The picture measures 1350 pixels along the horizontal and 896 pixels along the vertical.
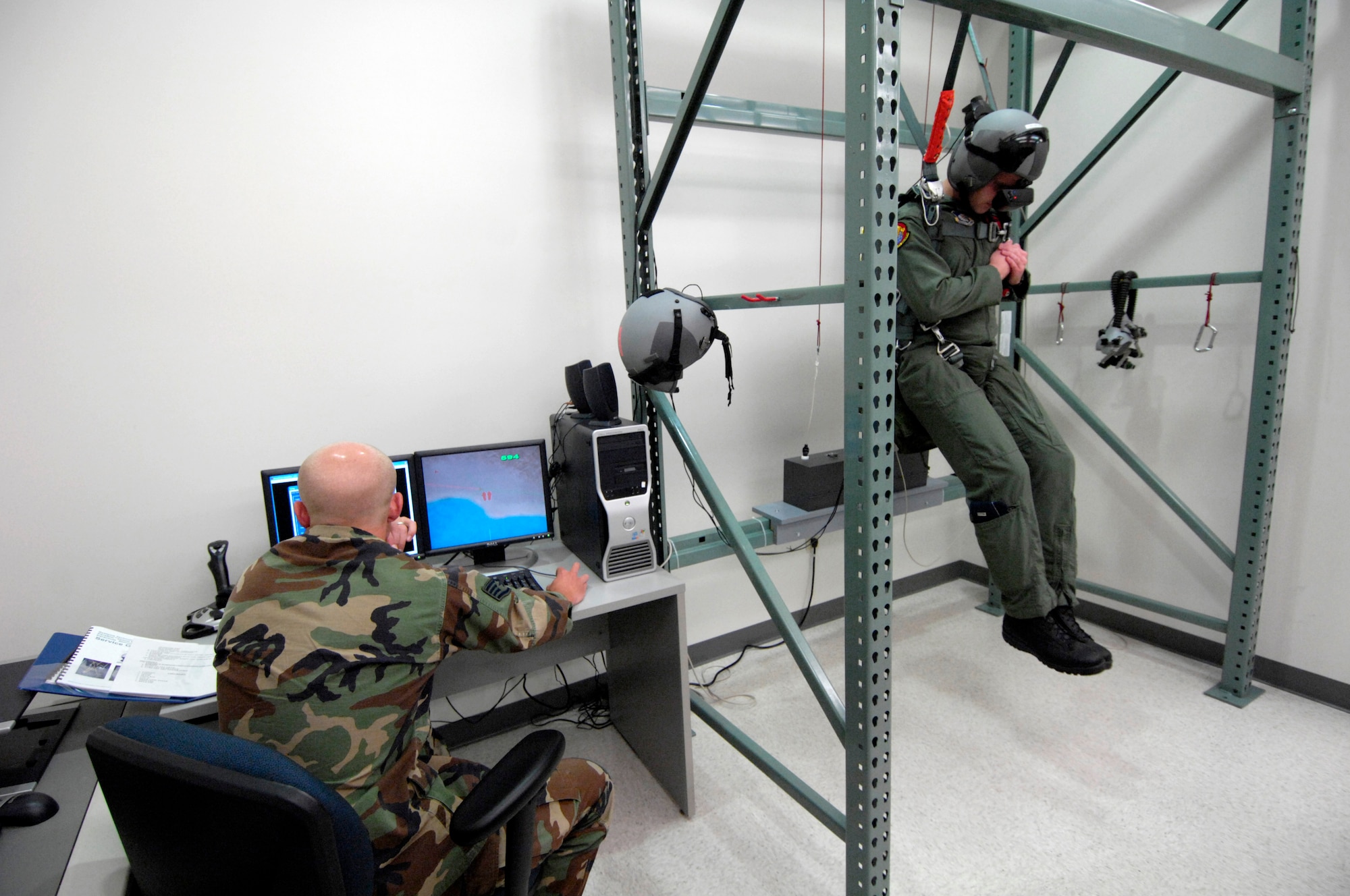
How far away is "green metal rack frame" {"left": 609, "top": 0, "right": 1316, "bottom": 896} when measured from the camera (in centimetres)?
115

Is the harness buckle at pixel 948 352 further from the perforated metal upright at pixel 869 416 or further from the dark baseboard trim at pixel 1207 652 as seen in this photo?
the dark baseboard trim at pixel 1207 652

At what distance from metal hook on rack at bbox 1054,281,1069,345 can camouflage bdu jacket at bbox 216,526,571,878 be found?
265cm

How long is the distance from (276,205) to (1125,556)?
339cm

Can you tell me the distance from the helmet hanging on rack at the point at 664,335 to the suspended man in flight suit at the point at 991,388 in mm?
532

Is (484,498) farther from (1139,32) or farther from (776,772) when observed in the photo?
(1139,32)

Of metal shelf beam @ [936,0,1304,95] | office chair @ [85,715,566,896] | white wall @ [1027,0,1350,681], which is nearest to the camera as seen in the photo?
office chair @ [85,715,566,896]

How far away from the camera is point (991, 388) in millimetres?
1869

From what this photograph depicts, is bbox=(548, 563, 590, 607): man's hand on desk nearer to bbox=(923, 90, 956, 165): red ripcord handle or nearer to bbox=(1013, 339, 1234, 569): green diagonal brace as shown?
bbox=(923, 90, 956, 165): red ripcord handle

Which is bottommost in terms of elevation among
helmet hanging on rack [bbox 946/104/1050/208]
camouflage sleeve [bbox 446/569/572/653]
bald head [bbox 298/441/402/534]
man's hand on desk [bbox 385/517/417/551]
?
camouflage sleeve [bbox 446/569/572/653]

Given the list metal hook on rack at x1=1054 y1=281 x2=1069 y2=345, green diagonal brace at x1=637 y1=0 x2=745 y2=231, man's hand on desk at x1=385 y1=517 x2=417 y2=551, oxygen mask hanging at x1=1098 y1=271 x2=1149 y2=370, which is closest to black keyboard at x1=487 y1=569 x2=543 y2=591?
man's hand on desk at x1=385 y1=517 x2=417 y2=551

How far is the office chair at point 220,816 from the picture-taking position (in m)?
0.69

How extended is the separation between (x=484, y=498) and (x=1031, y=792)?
1.81m

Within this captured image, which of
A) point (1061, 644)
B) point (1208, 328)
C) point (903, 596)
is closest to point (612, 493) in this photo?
point (1061, 644)


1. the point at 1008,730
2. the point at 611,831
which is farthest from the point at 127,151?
the point at 1008,730
